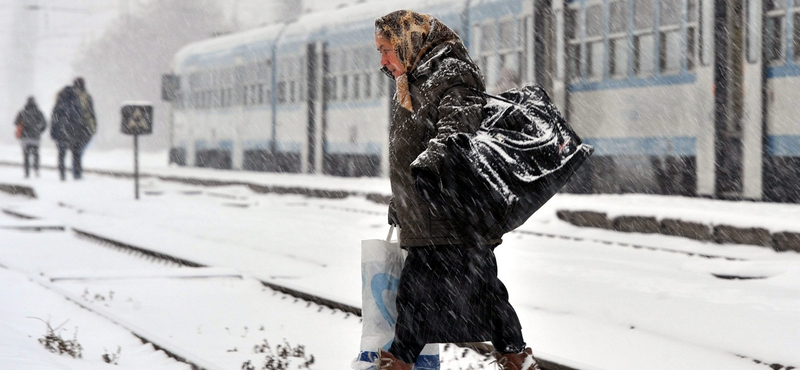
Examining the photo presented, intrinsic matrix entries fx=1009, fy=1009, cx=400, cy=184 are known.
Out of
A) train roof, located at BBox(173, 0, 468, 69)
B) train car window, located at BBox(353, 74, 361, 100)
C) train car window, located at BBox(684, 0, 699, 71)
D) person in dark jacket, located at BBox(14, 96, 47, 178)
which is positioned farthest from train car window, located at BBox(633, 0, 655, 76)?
person in dark jacket, located at BBox(14, 96, 47, 178)

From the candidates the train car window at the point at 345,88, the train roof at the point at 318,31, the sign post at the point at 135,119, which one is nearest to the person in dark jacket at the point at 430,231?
the train roof at the point at 318,31

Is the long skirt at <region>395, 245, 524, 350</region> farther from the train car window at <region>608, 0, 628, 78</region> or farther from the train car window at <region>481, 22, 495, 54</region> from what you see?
the train car window at <region>481, 22, 495, 54</region>

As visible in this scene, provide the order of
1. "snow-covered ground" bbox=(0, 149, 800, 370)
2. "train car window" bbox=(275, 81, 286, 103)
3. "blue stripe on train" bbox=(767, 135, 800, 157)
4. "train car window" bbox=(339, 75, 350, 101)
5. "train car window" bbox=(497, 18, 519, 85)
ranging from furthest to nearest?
"train car window" bbox=(275, 81, 286, 103) < "train car window" bbox=(339, 75, 350, 101) < "train car window" bbox=(497, 18, 519, 85) < "blue stripe on train" bbox=(767, 135, 800, 157) < "snow-covered ground" bbox=(0, 149, 800, 370)

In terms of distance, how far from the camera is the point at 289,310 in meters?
6.19

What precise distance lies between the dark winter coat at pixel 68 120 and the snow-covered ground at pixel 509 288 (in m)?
7.61

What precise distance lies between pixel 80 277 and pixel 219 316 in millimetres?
2099

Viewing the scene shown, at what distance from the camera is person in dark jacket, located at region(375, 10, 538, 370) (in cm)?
322

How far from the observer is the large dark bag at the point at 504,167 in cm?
310

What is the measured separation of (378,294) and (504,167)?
66cm

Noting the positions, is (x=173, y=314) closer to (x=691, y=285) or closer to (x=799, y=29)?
(x=691, y=285)

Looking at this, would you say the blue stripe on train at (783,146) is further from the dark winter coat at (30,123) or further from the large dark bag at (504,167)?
the dark winter coat at (30,123)

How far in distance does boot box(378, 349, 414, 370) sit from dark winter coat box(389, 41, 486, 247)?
0.38 metres

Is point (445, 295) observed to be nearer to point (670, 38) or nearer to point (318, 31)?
point (670, 38)

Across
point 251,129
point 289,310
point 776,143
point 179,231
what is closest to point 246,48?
point 251,129
